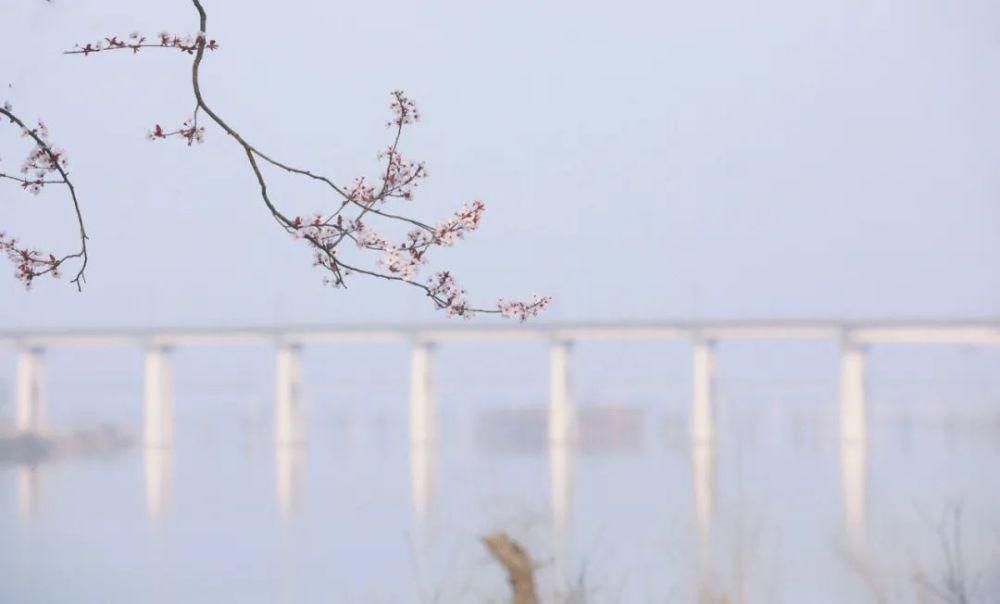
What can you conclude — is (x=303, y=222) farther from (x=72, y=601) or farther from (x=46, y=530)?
(x=46, y=530)

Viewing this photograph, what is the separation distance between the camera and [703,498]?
8312 mm

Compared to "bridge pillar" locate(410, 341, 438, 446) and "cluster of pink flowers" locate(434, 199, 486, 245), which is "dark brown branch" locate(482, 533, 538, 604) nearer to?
"cluster of pink flowers" locate(434, 199, 486, 245)

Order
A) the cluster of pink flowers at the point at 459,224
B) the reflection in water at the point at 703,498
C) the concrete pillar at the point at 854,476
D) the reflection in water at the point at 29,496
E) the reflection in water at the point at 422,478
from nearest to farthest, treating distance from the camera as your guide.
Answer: the cluster of pink flowers at the point at 459,224
the reflection in water at the point at 703,498
the reflection in water at the point at 422,478
the concrete pillar at the point at 854,476
the reflection in water at the point at 29,496

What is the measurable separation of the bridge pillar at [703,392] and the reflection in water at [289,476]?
14.2 ft

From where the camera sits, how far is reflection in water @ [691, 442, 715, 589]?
3.54 metres

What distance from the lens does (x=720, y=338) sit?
1505 cm

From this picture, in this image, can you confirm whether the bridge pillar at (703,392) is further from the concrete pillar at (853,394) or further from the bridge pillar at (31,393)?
the bridge pillar at (31,393)

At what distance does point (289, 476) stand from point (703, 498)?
920cm

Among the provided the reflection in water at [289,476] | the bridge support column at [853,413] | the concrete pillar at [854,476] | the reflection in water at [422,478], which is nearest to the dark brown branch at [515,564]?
the reflection in water at [422,478]

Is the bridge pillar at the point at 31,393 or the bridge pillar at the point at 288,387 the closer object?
the bridge pillar at the point at 31,393

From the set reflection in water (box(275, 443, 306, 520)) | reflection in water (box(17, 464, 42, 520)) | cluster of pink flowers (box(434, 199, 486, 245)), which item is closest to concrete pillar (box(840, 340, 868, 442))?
reflection in water (box(275, 443, 306, 520))

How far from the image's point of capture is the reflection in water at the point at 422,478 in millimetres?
9742

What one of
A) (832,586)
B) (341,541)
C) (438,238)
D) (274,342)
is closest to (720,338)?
(274,342)

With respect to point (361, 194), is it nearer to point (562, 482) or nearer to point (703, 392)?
point (562, 482)
